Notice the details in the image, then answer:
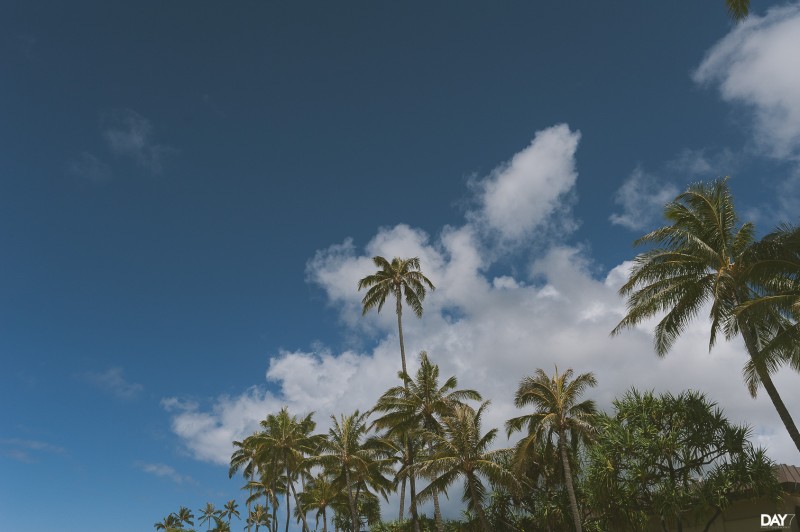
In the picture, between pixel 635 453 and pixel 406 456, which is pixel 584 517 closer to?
pixel 635 453

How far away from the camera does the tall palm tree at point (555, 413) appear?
32.7 m

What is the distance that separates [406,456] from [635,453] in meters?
17.8

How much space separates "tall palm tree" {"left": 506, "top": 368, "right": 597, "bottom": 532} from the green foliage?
4.59 feet

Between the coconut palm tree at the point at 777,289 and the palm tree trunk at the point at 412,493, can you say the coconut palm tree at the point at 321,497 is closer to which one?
the palm tree trunk at the point at 412,493

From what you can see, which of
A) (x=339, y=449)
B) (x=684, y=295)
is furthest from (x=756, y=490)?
(x=339, y=449)

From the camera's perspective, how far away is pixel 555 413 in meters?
32.8

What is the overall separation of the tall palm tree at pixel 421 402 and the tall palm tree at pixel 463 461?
18.8ft

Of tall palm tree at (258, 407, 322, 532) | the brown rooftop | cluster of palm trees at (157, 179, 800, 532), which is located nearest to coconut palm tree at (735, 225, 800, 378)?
cluster of palm trees at (157, 179, 800, 532)

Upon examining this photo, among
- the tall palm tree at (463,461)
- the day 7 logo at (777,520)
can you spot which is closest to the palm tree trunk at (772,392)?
the day 7 logo at (777,520)

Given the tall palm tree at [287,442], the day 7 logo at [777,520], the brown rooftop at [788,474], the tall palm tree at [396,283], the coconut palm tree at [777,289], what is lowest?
the day 7 logo at [777,520]

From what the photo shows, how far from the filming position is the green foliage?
28.5 metres

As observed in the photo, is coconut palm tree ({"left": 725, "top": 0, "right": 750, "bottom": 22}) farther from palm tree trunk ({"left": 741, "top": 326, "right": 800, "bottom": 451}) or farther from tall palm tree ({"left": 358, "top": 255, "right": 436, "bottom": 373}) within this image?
tall palm tree ({"left": 358, "top": 255, "right": 436, "bottom": 373})

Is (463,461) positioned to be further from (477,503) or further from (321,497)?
(321,497)

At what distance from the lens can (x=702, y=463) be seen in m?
29.9
